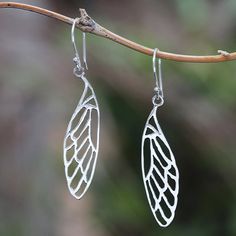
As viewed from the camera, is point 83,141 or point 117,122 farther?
point 117,122

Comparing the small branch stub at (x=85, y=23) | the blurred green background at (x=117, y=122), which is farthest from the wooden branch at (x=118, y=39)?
the blurred green background at (x=117, y=122)

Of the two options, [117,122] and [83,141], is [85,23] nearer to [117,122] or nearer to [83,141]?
[83,141]

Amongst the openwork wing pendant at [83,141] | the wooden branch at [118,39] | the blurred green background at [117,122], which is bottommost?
the openwork wing pendant at [83,141]

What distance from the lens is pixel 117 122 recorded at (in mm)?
1931

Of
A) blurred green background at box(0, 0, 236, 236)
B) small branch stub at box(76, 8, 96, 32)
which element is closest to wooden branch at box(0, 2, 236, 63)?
small branch stub at box(76, 8, 96, 32)

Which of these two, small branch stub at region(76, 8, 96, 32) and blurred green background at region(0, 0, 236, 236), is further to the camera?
blurred green background at region(0, 0, 236, 236)

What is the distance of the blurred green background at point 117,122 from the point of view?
159 centimetres

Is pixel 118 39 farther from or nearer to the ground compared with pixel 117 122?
nearer to the ground

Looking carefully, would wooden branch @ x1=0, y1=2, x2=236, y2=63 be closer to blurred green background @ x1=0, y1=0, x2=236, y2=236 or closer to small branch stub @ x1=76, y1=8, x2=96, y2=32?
small branch stub @ x1=76, y1=8, x2=96, y2=32

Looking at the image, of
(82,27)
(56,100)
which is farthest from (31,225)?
(82,27)

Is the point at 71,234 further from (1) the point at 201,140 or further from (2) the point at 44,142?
(1) the point at 201,140

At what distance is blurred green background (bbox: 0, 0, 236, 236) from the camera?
62.6 inches

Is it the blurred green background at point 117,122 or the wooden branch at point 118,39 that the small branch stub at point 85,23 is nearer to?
the wooden branch at point 118,39

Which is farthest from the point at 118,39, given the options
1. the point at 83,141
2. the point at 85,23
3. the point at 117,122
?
the point at 117,122
